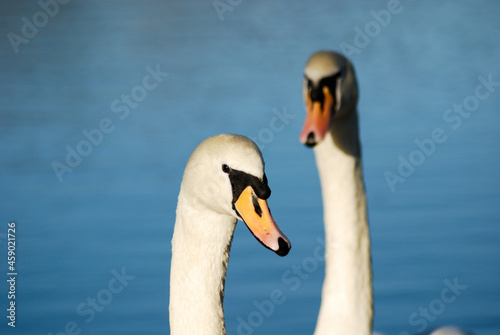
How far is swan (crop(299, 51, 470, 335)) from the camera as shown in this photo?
173 inches

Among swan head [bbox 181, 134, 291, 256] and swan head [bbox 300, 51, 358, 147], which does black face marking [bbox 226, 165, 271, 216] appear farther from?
swan head [bbox 300, 51, 358, 147]

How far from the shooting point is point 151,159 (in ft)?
31.1

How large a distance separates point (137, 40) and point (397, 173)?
22.4 ft

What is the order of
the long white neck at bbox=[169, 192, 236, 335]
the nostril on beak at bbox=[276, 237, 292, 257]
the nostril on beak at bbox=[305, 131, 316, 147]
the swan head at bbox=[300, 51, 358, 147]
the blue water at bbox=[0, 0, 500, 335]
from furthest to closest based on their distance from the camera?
the blue water at bbox=[0, 0, 500, 335]
the swan head at bbox=[300, 51, 358, 147]
the nostril on beak at bbox=[305, 131, 316, 147]
the long white neck at bbox=[169, 192, 236, 335]
the nostril on beak at bbox=[276, 237, 292, 257]

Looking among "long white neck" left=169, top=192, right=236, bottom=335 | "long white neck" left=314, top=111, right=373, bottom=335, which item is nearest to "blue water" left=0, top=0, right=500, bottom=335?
"long white neck" left=314, top=111, right=373, bottom=335

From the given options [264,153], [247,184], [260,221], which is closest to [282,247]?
[260,221]

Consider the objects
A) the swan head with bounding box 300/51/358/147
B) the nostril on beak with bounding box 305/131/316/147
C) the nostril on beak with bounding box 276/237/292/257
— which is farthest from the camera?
the swan head with bounding box 300/51/358/147

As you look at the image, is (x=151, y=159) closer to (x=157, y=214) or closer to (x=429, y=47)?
(x=157, y=214)

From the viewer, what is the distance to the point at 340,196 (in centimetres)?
455

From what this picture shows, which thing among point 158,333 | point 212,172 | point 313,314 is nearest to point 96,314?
point 158,333

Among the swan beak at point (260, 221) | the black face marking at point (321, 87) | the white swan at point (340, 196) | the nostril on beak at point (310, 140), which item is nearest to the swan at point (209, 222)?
the swan beak at point (260, 221)

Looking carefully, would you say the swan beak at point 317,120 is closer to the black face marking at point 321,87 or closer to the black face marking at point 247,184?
the black face marking at point 321,87

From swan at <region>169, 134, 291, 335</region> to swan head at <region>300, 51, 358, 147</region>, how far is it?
2.12ft

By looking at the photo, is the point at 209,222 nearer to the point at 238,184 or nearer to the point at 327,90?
the point at 238,184
